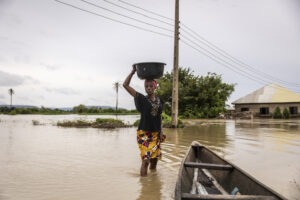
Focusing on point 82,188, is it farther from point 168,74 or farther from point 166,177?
point 168,74

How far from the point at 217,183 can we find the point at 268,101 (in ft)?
96.2

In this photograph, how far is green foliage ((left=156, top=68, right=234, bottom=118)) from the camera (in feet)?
88.0

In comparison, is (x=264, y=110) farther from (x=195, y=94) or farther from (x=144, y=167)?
(x=144, y=167)

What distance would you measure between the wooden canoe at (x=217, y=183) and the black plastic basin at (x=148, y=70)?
144cm

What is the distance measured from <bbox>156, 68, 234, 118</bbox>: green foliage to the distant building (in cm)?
410

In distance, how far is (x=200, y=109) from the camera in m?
28.5

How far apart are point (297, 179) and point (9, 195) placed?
4.57 metres

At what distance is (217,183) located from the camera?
3535 millimetres

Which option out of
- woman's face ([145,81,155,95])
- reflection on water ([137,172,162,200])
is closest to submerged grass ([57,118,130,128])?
reflection on water ([137,172,162,200])

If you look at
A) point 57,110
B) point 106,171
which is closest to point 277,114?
point 106,171

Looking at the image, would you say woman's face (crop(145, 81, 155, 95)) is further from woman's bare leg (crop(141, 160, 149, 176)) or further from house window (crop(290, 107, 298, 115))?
house window (crop(290, 107, 298, 115))

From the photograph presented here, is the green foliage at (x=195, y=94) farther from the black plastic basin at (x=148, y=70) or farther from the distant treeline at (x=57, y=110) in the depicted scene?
the distant treeline at (x=57, y=110)

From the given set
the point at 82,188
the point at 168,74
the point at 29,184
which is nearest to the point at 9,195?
the point at 29,184

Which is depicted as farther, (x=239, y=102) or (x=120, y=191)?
(x=239, y=102)
